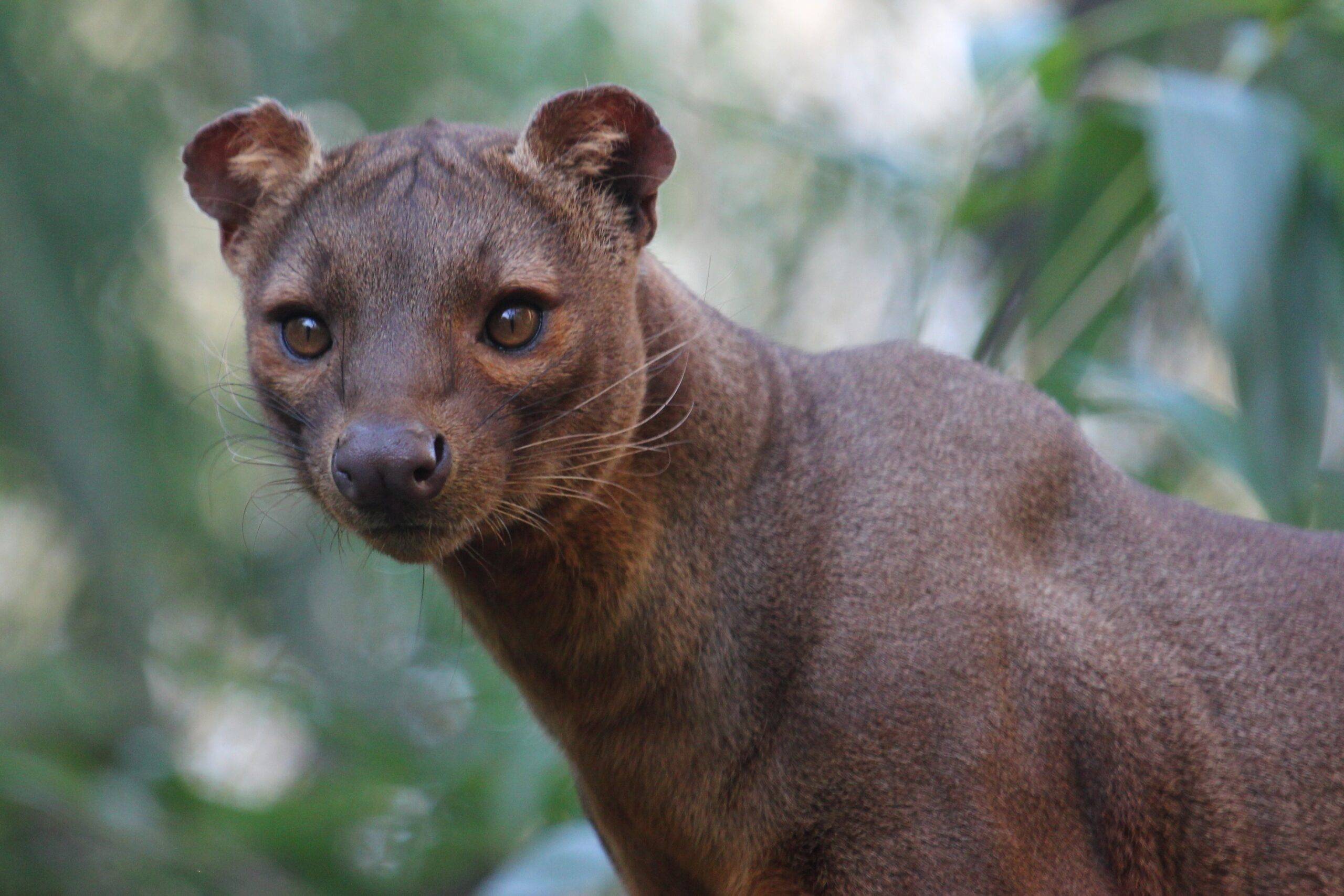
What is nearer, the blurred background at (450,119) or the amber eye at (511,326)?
the amber eye at (511,326)

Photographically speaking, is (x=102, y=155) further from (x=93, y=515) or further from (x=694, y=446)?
(x=694, y=446)

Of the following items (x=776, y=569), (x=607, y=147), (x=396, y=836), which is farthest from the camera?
(x=396, y=836)

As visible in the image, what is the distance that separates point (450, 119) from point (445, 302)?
19.6 ft

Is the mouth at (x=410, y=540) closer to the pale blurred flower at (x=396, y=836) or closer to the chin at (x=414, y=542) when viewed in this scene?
the chin at (x=414, y=542)

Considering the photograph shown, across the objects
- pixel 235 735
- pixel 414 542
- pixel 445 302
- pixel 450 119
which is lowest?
pixel 235 735

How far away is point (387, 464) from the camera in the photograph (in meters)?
2.33

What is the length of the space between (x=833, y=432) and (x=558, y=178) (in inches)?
30.0

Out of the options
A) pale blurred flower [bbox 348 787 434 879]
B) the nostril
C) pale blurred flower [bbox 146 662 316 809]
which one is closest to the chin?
the nostril

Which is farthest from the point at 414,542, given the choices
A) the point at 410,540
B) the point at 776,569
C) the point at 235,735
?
the point at 235,735

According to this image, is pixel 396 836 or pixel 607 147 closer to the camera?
pixel 607 147

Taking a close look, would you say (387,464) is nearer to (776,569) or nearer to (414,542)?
(414,542)

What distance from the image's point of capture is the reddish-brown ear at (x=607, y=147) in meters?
2.83

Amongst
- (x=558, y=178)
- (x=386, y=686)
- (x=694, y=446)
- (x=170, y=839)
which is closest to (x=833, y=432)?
(x=694, y=446)

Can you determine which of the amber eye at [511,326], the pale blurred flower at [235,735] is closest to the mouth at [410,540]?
the amber eye at [511,326]
